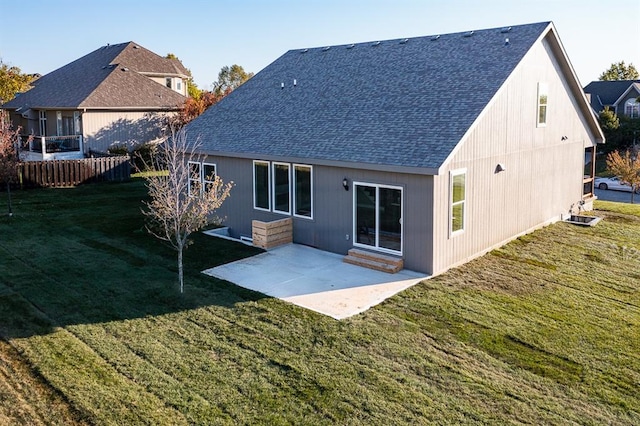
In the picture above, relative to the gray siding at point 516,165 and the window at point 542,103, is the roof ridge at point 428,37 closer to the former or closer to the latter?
the gray siding at point 516,165

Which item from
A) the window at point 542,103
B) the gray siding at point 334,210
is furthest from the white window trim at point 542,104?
the gray siding at point 334,210

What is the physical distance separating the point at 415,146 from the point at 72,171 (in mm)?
18358

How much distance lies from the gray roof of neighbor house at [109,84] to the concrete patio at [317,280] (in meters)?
20.7

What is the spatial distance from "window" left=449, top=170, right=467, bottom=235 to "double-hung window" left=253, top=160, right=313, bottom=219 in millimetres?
3767

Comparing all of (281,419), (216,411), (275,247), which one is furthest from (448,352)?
(275,247)

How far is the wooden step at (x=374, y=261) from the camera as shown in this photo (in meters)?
12.8

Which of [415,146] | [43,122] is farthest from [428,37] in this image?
[43,122]

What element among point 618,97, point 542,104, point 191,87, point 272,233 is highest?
point 191,87

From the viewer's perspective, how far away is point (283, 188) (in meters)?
15.6

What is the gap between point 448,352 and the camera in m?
8.76

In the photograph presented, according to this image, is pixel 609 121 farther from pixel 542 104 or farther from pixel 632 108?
pixel 542 104

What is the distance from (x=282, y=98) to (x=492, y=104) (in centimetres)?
755

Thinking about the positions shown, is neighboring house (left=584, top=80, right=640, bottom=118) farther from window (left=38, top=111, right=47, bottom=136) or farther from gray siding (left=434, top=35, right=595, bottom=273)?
window (left=38, top=111, right=47, bottom=136)

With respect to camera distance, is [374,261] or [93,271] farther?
[374,261]
